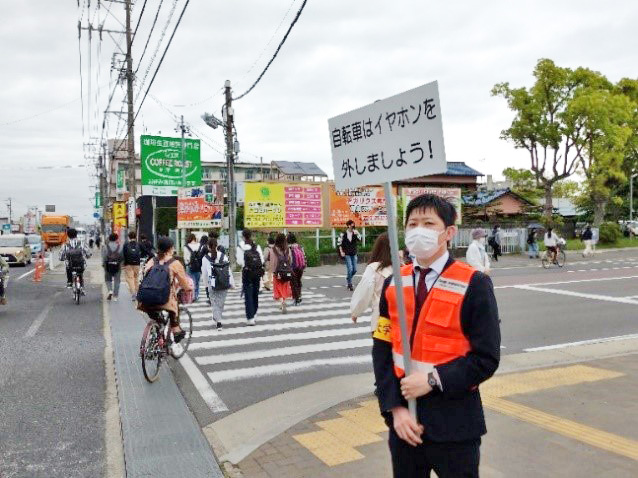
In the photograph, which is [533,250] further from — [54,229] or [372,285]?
[54,229]

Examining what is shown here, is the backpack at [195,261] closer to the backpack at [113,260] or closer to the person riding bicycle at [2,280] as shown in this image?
the backpack at [113,260]

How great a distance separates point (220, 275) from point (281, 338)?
150cm

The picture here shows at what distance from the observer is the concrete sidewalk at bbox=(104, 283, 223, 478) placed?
14.0ft

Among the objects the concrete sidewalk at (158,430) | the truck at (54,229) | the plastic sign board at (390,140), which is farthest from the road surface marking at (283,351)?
the truck at (54,229)

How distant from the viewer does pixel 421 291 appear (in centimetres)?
240

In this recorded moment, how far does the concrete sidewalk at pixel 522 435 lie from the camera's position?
4102mm

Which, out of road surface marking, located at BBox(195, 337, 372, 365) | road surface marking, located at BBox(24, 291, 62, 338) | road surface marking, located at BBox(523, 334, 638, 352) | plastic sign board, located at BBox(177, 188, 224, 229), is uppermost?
plastic sign board, located at BBox(177, 188, 224, 229)

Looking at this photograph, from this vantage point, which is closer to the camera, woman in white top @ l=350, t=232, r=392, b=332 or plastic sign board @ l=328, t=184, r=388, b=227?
woman in white top @ l=350, t=232, r=392, b=332


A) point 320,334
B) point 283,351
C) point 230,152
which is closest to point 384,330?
point 283,351

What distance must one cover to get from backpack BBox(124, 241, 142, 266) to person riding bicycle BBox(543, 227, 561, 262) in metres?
15.3

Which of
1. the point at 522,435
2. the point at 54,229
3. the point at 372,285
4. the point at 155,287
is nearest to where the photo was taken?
the point at 522,435

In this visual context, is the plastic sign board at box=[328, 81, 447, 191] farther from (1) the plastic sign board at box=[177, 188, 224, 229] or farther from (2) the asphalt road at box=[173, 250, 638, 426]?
(1) the plastic sign board at box=[177, 188, 224, 229]

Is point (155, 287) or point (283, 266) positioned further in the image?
point (283, 266)

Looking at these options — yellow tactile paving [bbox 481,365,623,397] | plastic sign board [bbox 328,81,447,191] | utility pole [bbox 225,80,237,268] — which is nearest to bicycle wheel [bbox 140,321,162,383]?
yellow tactile paving [bbox 481,365,623,397]
